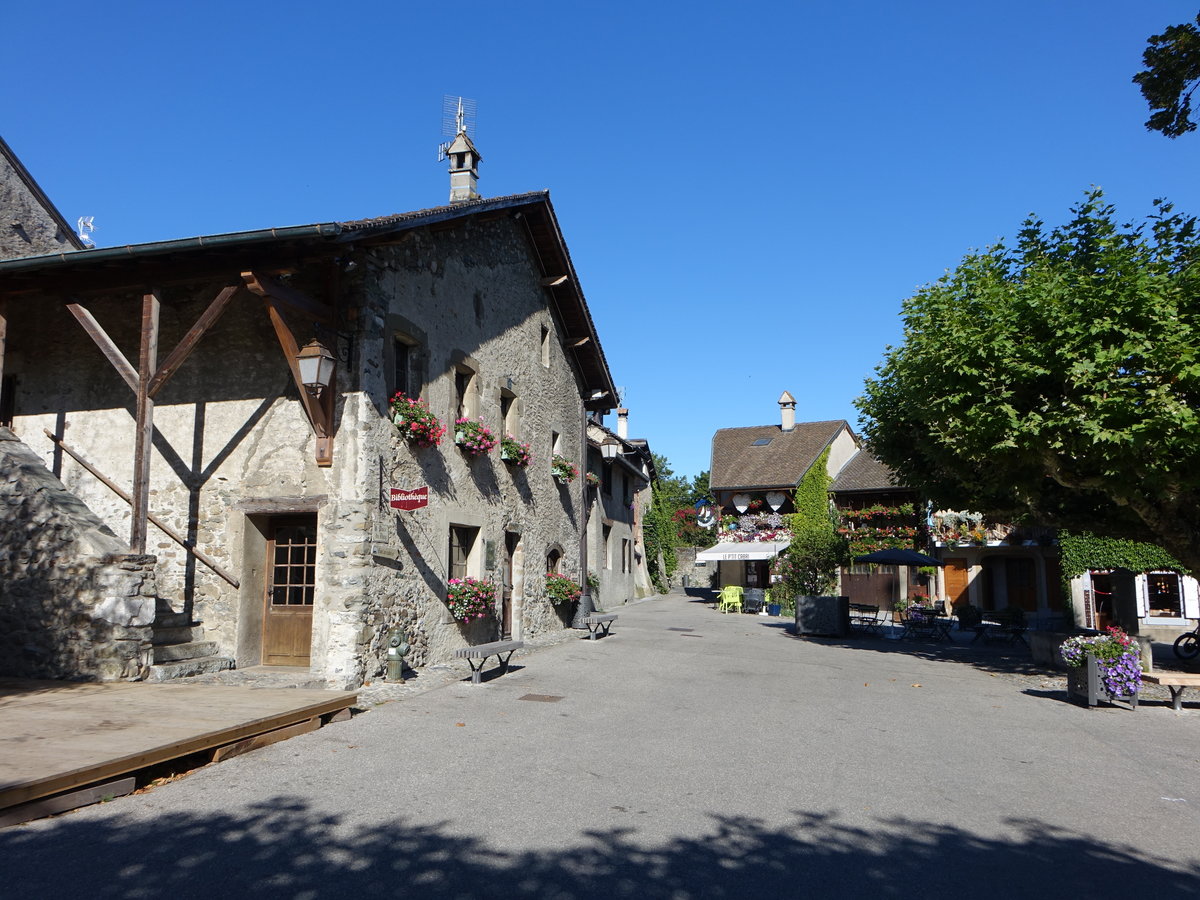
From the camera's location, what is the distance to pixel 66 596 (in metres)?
9.16

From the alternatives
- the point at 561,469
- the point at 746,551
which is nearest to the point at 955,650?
the point at 561,469

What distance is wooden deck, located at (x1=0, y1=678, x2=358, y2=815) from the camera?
507 cm

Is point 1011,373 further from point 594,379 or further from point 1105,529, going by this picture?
point 594,379

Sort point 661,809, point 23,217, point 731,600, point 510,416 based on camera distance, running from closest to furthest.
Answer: point 661,809, point 510,416, point 23,217, point 731,600

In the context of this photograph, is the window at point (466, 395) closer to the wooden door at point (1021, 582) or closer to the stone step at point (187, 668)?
the stone step at point (187, 668)

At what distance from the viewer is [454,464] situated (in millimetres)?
12570

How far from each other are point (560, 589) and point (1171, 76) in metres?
12.5

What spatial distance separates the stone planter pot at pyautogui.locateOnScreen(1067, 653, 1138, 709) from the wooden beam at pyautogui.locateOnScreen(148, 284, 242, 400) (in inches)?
415

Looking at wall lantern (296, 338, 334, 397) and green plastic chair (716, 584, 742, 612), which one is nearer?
wall lantern (296, 338, 334, 397)

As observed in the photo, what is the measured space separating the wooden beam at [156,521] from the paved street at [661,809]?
10.5 feet

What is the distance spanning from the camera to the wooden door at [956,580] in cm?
2600

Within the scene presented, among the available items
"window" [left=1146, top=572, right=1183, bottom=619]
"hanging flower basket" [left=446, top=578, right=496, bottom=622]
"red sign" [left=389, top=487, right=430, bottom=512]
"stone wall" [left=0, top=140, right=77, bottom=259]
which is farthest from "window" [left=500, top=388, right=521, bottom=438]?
"window" [left=1146, top=572, right=1183, bottom=619]

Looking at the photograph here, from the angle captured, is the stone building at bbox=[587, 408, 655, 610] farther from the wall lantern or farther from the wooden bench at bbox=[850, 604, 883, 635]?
the wall lantern

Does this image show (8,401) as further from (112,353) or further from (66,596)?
(66,596)
